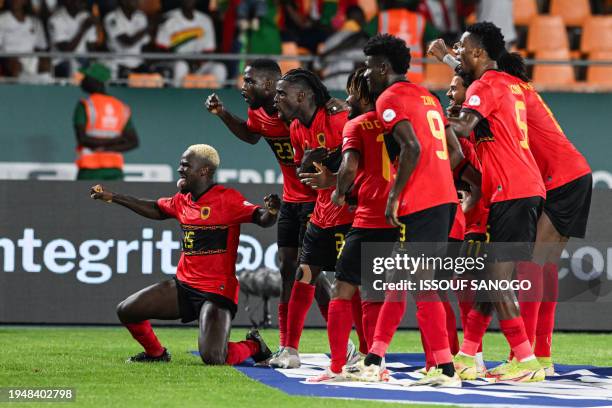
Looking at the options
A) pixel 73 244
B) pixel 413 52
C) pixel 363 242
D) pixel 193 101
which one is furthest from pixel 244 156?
pixel 363 242

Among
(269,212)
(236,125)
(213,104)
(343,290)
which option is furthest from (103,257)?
(343,290)

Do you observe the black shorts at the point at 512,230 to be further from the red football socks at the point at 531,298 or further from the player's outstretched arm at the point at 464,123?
the player's outstretched arm at the point at 464,123

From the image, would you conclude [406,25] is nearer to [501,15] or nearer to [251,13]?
[501,15]

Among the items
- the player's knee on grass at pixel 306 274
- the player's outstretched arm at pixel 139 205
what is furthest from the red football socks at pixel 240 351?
the player's outstretched arm at pixel 139 205

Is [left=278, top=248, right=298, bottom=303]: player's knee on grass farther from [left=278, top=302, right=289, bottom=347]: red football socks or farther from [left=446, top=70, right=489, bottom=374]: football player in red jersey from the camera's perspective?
[left=446, top=70, right=489, bottom=374]: football player in red jersey

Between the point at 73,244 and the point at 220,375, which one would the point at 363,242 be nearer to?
the point at 220,375

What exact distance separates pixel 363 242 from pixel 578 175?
5.90ft

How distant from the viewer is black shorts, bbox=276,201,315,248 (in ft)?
28.8

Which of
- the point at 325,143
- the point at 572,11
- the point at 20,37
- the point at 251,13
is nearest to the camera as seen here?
the point at 325,143

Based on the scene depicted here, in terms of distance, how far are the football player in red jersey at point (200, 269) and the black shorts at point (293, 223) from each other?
0.62 ft

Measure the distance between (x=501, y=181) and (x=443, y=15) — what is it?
937 cm

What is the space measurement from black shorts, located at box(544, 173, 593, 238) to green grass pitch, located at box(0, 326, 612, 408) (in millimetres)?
1462

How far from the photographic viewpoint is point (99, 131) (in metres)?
14.1

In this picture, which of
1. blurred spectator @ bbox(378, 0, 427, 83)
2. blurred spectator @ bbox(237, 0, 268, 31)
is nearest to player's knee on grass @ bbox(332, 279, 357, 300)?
blurred spectator @ bbox(378, 0, 427, 83)
